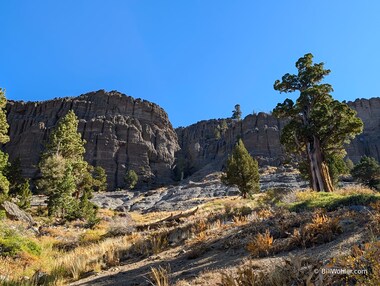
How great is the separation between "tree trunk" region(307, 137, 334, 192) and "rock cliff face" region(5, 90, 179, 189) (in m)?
75.7

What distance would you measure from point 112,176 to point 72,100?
38487mm

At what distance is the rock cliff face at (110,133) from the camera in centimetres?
9712

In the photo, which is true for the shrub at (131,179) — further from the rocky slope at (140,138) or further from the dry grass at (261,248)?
the dry grass at (261,248)

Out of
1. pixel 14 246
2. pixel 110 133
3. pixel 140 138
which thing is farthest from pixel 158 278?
pixel 140 138

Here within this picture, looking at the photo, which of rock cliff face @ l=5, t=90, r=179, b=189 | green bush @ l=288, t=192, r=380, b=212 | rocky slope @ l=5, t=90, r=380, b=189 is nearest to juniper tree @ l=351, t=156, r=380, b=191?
rocky slope @ l=5, t=90, r=380, b=189

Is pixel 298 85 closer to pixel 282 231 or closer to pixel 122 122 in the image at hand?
pixel 282 231

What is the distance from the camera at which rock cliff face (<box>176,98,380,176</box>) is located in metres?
95.6

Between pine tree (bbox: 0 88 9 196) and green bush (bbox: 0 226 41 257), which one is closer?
green bush (bbox: 0 226 41 257)

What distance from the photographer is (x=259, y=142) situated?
326ft

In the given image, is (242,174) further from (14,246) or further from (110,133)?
(110,133)

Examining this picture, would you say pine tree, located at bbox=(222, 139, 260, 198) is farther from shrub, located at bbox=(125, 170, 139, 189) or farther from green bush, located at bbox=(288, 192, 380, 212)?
shrub, located at bbox=(125, 170, 139, 189)

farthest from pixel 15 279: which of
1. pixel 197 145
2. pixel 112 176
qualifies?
pixel 197 145

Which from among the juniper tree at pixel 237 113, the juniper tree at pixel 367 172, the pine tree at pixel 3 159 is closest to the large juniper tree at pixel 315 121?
the pine tree at pixel 3 159

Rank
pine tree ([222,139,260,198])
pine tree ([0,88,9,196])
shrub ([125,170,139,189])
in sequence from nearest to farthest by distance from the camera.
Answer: pine tree ([0,88,9,196])
pine tree ([222,139,260,198])
shrub ([125,170,139,189])
